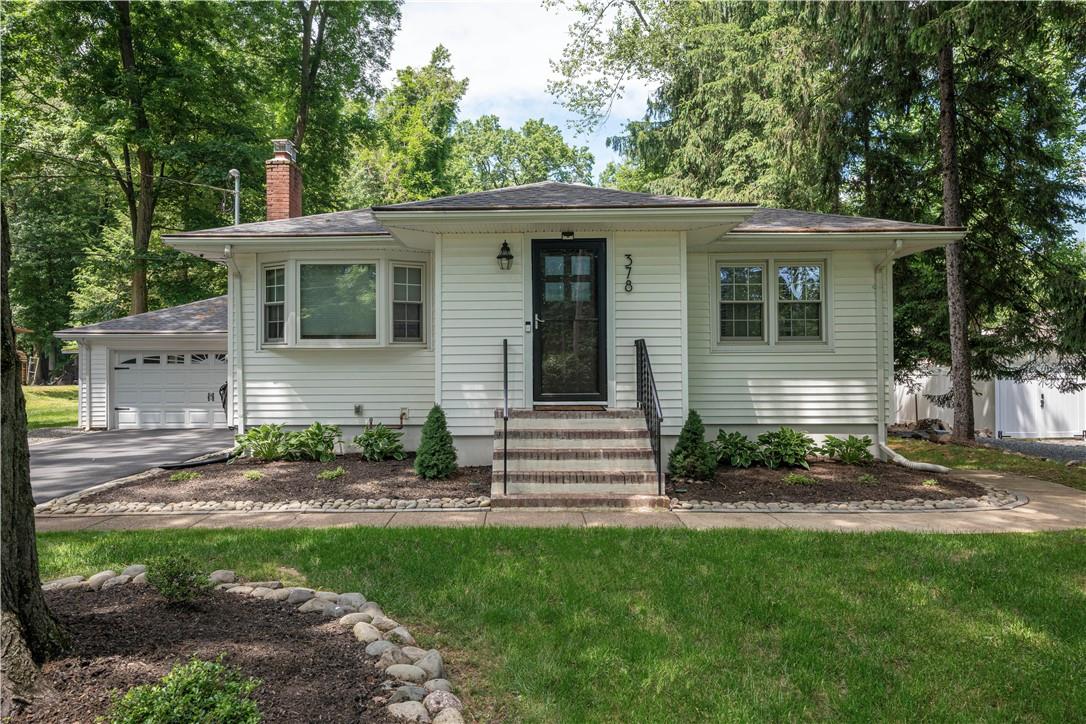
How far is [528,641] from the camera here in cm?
293

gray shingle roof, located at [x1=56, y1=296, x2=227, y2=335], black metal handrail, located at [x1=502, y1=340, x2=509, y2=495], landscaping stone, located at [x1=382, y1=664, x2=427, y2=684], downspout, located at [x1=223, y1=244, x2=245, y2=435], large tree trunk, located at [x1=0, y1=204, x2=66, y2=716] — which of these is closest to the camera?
large tree trunk, located at [x1=0, y1=204, x2=66, y2=716]

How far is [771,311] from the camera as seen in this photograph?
841 centimetres

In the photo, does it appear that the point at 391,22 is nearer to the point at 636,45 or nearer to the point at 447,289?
the point at 636,45

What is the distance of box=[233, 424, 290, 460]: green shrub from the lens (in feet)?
26.9

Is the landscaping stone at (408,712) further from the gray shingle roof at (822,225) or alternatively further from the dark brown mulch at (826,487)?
the gray shingle roof at (822,225)

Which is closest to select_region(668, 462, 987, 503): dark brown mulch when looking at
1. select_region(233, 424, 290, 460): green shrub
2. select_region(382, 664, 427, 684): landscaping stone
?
select_region(382, 664, 427, 684): landscaping stone

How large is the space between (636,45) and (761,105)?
7179 mm

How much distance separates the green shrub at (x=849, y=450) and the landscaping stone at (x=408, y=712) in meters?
7.43

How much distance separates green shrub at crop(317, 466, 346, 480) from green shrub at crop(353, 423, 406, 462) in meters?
0.78

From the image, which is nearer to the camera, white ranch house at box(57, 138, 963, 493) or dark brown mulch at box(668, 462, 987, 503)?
dark brown mulch at box(668, 462, 987, 503)

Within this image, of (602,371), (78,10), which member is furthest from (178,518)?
(78,10)

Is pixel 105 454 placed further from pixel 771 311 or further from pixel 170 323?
pixel 771 311

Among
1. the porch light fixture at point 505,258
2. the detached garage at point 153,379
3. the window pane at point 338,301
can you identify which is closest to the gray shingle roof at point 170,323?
the detached garage at point 153,379

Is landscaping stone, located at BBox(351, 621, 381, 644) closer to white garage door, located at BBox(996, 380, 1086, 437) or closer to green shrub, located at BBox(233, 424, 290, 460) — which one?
green shrub, located at BBox(233, 424, 290, 460)
